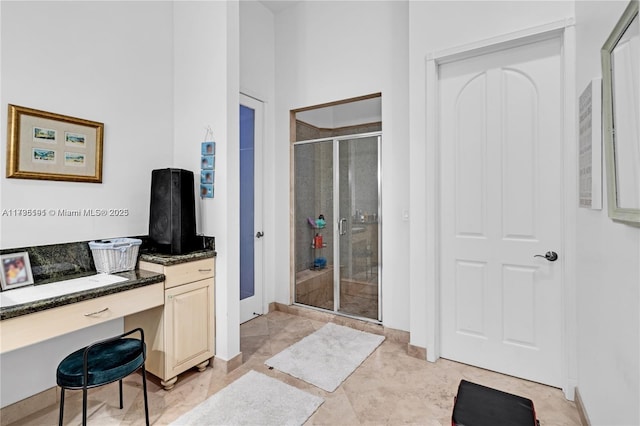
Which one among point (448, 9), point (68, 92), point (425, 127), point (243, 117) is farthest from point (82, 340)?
point (448, 9)

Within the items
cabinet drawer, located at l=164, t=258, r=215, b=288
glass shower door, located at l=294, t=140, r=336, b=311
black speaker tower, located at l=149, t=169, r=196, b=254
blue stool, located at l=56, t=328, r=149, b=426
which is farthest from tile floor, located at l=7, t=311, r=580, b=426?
glass shower door, located at l=294, t=140, r=336, b=311

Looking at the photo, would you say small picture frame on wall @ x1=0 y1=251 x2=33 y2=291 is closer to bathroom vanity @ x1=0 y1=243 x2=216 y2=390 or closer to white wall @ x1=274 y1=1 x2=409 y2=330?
bathroom vanity @ x1=0 y1=243 x2=216 y2=390

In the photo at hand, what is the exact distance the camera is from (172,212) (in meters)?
2.41

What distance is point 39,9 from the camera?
2.07m

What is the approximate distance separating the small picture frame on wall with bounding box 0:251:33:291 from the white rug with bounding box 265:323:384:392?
169 cm

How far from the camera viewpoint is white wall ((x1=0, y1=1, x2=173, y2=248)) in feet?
6.56

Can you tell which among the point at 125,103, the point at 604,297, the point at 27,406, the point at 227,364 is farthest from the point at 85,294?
the point at 604,297

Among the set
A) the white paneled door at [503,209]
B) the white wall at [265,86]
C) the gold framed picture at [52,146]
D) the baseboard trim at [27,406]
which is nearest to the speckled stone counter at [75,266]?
the gold framed picture at [52,146]

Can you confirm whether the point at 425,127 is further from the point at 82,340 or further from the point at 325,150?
the point at 82,340

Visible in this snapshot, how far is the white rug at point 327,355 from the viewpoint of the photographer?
2.43 metres

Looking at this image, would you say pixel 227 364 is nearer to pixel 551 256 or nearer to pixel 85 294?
pixel 85 294

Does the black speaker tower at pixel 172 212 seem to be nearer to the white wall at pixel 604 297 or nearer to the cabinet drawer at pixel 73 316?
the cabinet drawer at pixel 73 316

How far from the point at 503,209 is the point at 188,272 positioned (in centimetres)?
235

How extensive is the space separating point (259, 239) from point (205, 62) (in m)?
1.91
